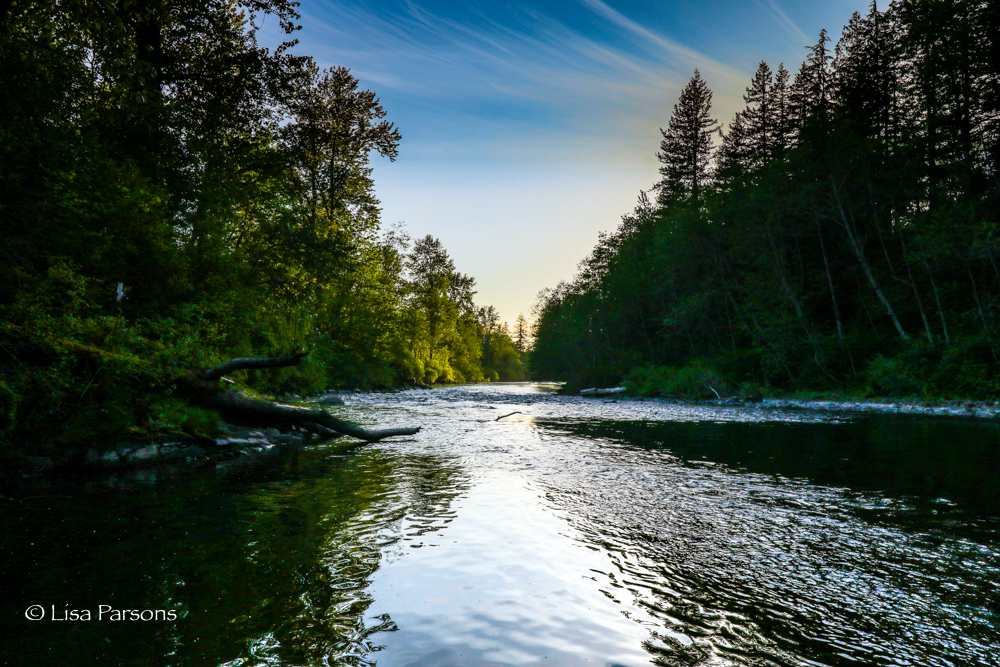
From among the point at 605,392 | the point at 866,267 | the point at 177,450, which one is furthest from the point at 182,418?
the point at 605,392

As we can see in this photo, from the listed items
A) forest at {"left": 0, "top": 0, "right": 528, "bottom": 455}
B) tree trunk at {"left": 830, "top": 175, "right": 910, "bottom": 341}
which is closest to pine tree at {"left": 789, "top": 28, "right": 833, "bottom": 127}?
tree trunk at {"left": 830, "top": 175, "right": 910, "bottom": 341}

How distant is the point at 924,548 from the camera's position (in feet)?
18.1

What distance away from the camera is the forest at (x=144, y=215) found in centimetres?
955

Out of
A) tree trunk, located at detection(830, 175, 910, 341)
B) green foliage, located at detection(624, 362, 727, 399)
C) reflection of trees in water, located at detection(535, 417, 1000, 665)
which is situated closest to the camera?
reflection of trees in water, located at detection(535, 417, 1000, 665)

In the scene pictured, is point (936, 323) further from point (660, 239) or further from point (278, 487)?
point (278, 487)

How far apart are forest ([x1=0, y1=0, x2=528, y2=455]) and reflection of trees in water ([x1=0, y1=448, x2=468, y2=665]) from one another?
2.98 meters

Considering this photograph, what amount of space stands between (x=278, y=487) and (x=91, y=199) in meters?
9.30

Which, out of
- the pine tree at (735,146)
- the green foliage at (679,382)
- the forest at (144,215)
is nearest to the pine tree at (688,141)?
the pine tree at (735,146)

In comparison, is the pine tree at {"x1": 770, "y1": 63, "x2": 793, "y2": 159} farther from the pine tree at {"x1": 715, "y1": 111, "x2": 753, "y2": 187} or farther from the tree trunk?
the tree trunk

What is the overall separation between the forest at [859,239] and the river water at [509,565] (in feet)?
68.0

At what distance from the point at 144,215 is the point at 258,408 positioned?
6069mm

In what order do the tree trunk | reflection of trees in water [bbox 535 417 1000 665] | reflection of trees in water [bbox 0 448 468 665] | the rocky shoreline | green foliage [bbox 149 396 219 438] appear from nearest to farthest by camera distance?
reflection of trees in water [bbox 0 448 468 665] → reflection of trees in water [bbox 535 417 1000 665] → the rocky shoreline → green foliage [bbox 149 396 219 438] → the tree trunk

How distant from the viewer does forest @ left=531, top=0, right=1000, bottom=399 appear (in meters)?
25.6

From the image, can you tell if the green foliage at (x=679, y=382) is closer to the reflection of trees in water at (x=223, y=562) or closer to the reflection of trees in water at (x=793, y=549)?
the reflection of trees in water at (x=793, y=549)
